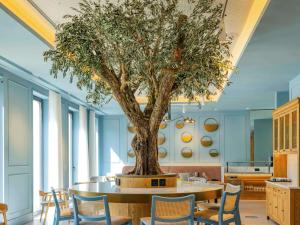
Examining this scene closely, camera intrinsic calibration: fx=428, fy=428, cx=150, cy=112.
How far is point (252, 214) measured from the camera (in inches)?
374

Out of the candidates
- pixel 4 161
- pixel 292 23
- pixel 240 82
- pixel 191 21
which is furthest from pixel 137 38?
pixel 240 82

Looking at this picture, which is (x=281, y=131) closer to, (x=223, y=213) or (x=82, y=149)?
(x=223, y=213)

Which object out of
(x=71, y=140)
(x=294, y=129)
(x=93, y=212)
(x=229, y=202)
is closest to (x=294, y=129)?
(x=294, y=129)

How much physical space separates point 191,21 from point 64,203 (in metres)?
4.86

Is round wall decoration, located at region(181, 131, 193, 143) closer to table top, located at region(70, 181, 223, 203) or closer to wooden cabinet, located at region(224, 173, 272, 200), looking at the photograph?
wooden cabinet, located at region(224, 173, 272, 200)

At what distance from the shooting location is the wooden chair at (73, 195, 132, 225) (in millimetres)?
3889

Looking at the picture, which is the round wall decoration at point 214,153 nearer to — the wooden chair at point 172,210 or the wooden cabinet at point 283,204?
the wooden cabinet at point 283,204

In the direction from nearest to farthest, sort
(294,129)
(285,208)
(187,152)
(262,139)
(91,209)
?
(91,209), (285,208), (294,129), (262,139), (187,152)

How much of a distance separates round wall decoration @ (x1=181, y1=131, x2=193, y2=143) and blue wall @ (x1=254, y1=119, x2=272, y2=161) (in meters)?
2.22

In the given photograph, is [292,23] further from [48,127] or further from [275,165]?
[48,127]

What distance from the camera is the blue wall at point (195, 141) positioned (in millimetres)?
14766

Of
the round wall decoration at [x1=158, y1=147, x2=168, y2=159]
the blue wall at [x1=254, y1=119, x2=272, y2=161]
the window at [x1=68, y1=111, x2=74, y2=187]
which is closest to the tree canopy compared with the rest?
the window at [x1=68, y1=111, x2=74, y2=187]

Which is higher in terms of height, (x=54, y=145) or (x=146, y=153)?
(x=146, y=153)

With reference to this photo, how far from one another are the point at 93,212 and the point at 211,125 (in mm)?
11271
